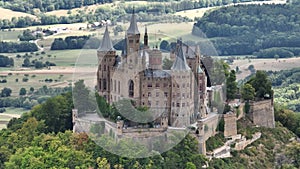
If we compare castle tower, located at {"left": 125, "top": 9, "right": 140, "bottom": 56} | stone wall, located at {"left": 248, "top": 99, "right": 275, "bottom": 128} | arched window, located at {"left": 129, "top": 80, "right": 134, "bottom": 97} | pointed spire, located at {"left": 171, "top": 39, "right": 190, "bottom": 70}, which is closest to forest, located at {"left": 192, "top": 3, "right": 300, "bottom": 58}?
stone wall, located at {"left": 248, "top": 99, "right": 275, "bottom": 128}

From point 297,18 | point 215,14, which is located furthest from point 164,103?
point 297,18

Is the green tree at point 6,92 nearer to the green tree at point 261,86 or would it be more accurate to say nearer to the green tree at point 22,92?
the green tree at point 22,92

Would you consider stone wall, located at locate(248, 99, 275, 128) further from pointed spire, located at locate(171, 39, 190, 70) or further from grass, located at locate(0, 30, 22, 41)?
grass, located at locate(0, 30, 22, 41)

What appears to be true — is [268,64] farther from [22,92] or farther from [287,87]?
[22,92]

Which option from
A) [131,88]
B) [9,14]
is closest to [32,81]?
[9,14]

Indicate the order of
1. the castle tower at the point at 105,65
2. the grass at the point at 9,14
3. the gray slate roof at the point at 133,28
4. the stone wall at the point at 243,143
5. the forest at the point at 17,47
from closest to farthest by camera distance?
1. the gray slate roof at the point at 133,28
2. the castle tower at the point at 105,65
3. the stone wall at the point at 243,143
4. the forest at the point at 17,47
5. the grass at the point at 9,14

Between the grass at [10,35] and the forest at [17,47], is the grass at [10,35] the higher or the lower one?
the higher one

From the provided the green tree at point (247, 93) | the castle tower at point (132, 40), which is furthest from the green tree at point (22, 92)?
the castle tower at point (132, 40)
